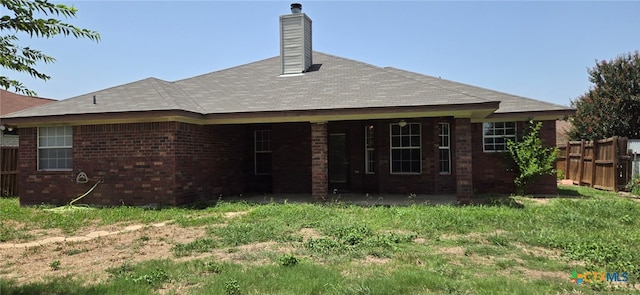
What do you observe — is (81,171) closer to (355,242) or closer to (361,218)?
(361,218)

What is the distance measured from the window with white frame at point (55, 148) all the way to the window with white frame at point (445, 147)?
1007 cm

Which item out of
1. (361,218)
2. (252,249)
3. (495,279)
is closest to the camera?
(495,279)

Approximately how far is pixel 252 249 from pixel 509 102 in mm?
10223

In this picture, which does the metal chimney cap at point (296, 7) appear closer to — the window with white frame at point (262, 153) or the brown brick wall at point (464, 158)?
the window with white frame at point (262, 153)

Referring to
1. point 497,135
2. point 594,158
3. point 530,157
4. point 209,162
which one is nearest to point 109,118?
point 209,162

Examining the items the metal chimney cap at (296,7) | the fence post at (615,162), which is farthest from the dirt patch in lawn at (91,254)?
the fence post at (615,162)

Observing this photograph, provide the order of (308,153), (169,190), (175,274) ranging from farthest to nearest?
(308,153)
(169,190)
(175,274)

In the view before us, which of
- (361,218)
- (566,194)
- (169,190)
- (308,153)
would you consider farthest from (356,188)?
(566,194)

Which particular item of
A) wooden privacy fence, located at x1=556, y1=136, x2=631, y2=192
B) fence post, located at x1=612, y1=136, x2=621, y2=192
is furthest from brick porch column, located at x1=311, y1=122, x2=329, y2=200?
fence post, located at x1=612, y1=136, x2=621, y2=192

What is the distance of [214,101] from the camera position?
1213cm

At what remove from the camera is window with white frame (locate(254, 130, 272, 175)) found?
13664 mm

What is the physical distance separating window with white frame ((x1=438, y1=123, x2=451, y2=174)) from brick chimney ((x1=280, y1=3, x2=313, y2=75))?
4868 millimetres

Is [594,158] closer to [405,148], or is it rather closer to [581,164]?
[581,164]

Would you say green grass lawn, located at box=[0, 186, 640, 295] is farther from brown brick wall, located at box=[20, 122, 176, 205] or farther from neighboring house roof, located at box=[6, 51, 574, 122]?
→ neighboring house roof, located at box=[6, 51, 574, 122]
